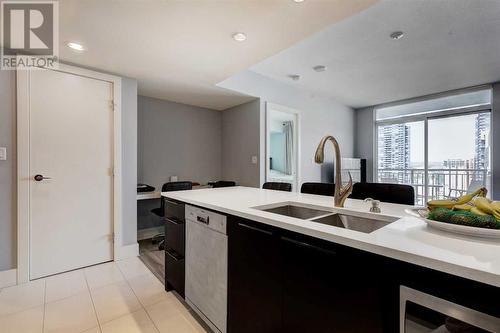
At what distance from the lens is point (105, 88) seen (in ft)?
8.88

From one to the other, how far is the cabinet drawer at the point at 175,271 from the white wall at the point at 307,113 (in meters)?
2.00

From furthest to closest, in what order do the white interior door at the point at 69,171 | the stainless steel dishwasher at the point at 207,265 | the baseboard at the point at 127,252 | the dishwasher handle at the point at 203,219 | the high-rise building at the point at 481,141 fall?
the high-rise building at the point at 481,141 → the baseboard at the point at 127,252 → the white interior door at the point at 69,171 → the dishwasher handle at the point at 203,219 → the stainless steel dishwasher at the point at 207,265

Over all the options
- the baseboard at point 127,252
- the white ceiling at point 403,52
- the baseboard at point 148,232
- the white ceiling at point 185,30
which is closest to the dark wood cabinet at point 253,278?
the white ceiling at point 185,30

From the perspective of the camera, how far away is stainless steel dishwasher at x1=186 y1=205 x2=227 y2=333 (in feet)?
4.62

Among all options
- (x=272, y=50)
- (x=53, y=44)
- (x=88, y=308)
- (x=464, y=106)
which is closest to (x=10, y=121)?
(x=53, y=44)

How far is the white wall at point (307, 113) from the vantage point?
3.58 metres

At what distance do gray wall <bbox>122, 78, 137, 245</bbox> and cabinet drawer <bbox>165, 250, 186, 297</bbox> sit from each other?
1121mm

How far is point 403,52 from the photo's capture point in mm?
2881

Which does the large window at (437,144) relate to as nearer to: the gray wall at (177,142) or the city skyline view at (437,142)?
the city skyline view at (437,142)

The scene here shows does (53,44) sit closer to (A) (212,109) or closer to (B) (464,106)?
(A) (212,109)

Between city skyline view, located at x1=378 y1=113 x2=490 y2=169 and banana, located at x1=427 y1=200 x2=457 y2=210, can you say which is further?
city skyline view, located at x1=378 y1=113 x2=490 y2=169

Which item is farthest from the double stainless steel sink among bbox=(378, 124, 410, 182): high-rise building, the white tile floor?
bbox=(378, 124, 410, 182): high-rise building

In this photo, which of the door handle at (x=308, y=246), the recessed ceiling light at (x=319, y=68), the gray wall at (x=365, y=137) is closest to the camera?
the door handle at (x=308, y=246)

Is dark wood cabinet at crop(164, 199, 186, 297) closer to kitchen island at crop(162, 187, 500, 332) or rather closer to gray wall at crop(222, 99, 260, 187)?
kitchen island at crop(162, 187, 500, 332)
